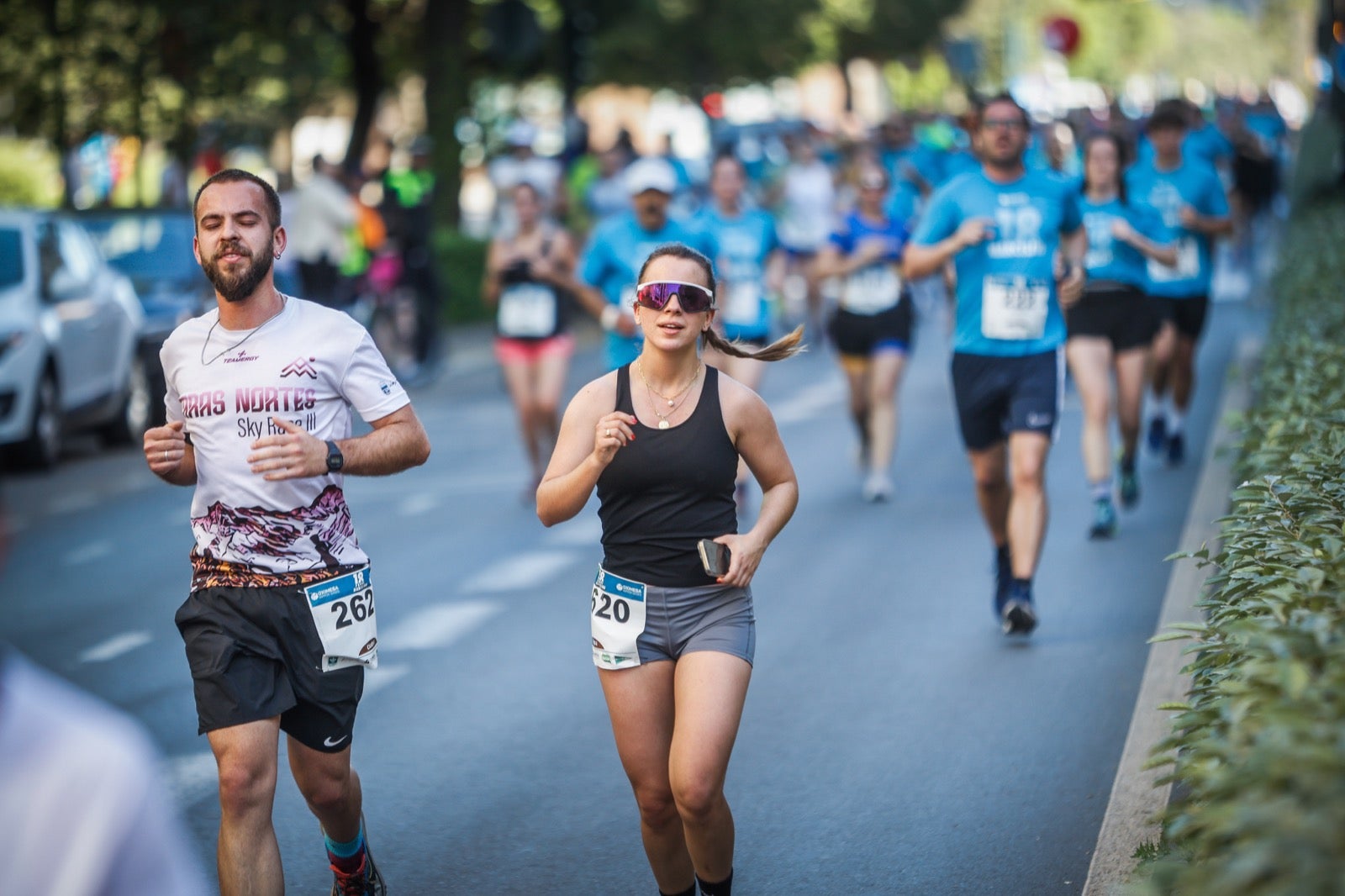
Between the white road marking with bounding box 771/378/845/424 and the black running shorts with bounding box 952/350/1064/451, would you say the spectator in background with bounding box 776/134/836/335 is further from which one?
the black running shorts with bounding box 952/350/1064/451

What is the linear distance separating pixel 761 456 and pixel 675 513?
0.29m

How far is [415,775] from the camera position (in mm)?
6523

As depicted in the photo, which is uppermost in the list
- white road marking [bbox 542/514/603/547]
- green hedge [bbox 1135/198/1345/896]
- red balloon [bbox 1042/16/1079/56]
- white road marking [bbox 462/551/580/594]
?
red balloon [bbox 1042/16/1079/56]

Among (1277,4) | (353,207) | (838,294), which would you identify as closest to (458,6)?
(353,207)

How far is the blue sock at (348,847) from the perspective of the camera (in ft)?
16.1

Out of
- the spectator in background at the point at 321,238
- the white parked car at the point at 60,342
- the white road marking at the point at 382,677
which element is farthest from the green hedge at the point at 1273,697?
the spectator in background at the point at 321,238

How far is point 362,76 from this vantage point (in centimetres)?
2728

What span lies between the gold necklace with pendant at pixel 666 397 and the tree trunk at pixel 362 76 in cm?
2215

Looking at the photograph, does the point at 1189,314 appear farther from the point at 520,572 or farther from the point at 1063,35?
the point at 1063,35

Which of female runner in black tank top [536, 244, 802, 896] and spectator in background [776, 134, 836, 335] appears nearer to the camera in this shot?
female runner in black tank top [536, 244, 802, 896]

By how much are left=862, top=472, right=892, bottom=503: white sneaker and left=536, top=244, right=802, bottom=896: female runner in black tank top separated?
6839 millimetres

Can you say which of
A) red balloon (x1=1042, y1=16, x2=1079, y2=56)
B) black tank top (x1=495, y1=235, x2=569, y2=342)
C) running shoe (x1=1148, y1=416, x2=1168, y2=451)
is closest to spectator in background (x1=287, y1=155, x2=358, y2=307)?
black tank top (x1=495, y1=235, x2=569, y2=342)

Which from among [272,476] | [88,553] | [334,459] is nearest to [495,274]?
[88,553]

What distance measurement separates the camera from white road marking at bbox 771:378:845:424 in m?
15.8
